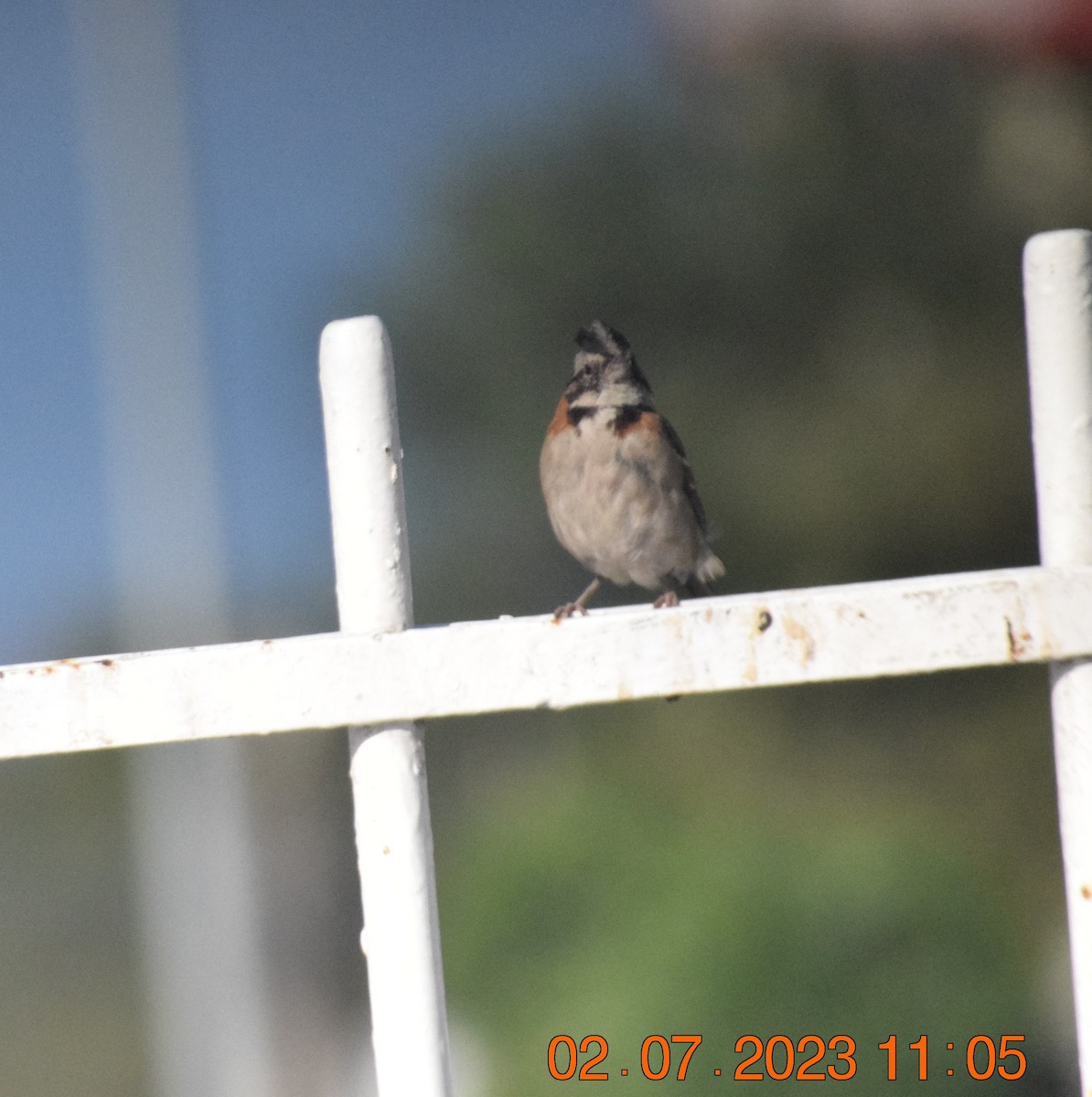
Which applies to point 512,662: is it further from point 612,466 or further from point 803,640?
point 612,466

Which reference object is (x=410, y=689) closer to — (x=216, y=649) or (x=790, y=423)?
(x=216, y=649)

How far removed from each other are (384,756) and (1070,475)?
335 millimetres

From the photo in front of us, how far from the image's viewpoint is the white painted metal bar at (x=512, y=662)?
1.86 ft

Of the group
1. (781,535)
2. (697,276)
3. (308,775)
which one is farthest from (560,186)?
(308,775)

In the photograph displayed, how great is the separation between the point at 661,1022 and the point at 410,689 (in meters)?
1.30

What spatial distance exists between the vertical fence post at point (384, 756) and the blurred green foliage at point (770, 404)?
1646mm

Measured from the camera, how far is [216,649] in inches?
22.5

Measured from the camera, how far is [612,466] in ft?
3.90
